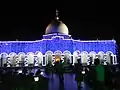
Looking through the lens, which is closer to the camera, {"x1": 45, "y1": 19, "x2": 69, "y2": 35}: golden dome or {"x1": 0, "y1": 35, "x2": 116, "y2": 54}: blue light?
{"x1": 0, "y1": 35, "x2": 116, "y2": 54}: blue light

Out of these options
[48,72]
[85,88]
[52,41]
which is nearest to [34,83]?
[85,88]

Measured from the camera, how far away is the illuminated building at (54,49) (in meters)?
56.3

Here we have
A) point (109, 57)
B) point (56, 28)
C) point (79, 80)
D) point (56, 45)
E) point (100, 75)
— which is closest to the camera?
point (100, 75)

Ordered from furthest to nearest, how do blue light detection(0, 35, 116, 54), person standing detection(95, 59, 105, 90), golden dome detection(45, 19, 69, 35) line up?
golden dome detection(45, 19, 69, 35) → blue light detection(0, 35, 116, 54) → person standing detection(95, 59, 105, 90)

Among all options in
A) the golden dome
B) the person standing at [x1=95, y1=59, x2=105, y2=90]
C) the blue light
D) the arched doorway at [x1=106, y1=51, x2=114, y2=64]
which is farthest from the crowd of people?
the arched doorway at [x1=106, y1=51, x2=114, y2=64]

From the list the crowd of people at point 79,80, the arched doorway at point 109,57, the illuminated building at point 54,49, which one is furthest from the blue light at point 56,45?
the crowd of people at point 79,80

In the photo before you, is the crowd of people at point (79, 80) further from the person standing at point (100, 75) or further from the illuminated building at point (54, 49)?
the illuminated building at point (54, 49)

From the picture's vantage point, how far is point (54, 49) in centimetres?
5631

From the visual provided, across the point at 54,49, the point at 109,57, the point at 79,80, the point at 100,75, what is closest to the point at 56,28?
the point at 54,49

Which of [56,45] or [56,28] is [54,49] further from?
[56,28]

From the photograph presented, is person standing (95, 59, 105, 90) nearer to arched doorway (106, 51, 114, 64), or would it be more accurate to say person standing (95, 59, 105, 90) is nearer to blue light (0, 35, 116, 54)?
blue light (0, 35, 116, 54)

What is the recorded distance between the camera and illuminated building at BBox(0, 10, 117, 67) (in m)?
56.3

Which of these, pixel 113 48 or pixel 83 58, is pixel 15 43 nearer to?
pixel 83 58

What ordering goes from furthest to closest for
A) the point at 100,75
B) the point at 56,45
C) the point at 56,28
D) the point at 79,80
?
the point at 56,28 → the point at 56,45 → the point at 79,80 → the point at 100,75
